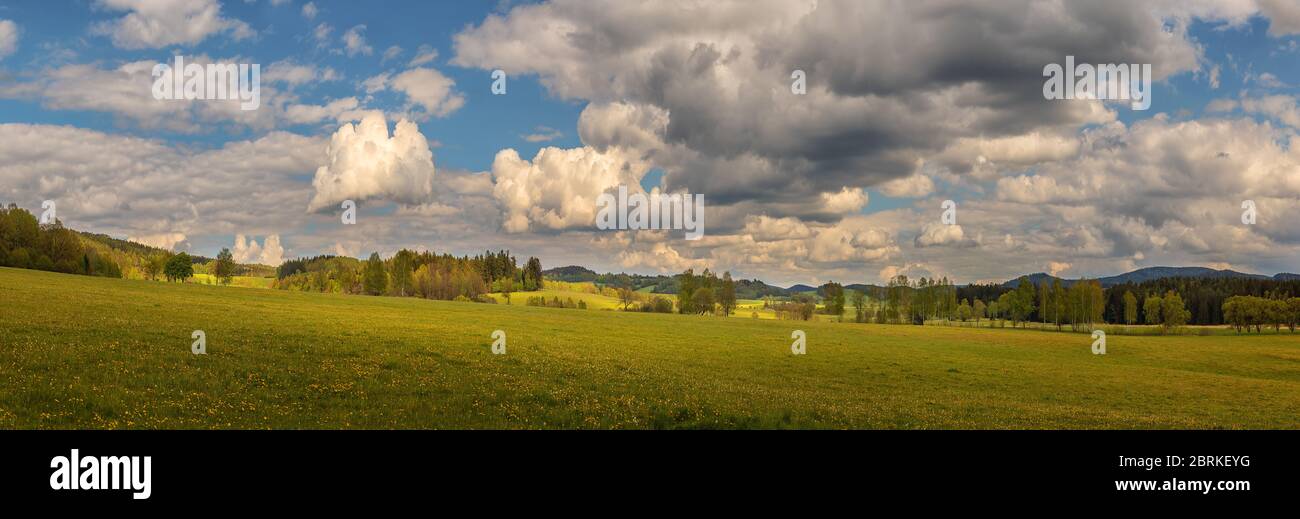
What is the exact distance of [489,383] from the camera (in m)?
25.5

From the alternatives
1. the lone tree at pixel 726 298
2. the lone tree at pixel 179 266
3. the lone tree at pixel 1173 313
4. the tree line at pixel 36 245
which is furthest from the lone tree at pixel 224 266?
the lone tree at pixel 1173 313

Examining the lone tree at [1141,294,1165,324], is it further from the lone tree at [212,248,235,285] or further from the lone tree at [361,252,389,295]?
the lone tree at [212,248,235,285]

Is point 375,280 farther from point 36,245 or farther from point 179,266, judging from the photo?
point 36,245

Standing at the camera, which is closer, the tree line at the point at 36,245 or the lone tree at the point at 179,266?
the tree line at the point at 36,245

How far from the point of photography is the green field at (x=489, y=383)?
728 inches

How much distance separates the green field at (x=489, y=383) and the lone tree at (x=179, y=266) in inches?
4499

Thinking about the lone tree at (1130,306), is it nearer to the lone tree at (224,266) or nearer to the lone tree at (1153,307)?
the lone tree at (1153,307)

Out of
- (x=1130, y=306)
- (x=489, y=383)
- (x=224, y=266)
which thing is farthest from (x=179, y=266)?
(x=1130, y=306)

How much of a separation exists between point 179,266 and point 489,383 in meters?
171
